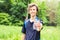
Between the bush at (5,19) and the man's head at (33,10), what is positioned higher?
the man's head at (33,10)

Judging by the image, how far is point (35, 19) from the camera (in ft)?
9.15

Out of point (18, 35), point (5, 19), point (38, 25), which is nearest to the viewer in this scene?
point (38, 25)

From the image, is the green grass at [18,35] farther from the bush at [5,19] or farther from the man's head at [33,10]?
the bush at [5,19]

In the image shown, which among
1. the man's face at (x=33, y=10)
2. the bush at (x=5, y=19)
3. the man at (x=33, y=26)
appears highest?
the man's face at (x=33, y=10)

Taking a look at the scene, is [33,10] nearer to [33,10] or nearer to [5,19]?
[33,10]

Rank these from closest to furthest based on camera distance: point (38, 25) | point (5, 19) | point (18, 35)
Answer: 1. point (38, 25)
2. point (18, 35)
3. point (5, 19)

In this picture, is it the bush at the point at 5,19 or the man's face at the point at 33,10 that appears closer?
the man's face at the point at 33,10

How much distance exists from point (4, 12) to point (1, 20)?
0.98m

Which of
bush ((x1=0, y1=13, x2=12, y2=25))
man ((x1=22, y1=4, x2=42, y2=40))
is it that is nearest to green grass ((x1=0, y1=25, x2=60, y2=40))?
man ((x1=22, y1=4, x2=42, y2=40))

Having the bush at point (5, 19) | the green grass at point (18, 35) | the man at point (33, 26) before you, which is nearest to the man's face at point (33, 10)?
the man at point (33, 26)

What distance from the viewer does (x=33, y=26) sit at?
2.77 metres

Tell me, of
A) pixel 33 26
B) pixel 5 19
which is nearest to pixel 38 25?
pixel 33 26

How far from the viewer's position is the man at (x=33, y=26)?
2.75 m

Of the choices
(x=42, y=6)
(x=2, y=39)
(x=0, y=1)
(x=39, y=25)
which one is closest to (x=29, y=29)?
(x=39, y=25)
